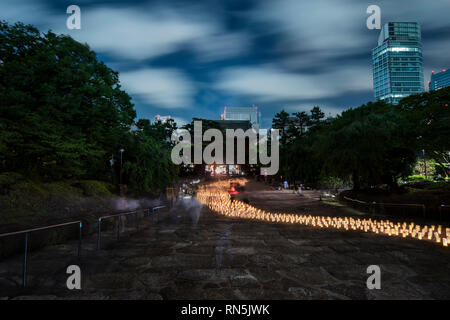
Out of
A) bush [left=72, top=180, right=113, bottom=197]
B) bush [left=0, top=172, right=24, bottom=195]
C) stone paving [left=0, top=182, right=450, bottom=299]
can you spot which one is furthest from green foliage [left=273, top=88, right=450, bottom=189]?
bush [left=0, top=172, right=24, bottom=195]

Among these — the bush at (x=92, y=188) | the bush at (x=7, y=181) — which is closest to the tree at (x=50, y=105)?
the bush at (x=92, y=188)

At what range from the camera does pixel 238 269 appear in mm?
4242

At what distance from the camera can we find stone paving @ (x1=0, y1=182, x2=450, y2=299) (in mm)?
3361

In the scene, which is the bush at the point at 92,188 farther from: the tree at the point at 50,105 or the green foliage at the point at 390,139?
the green foliage at the point at 390,139

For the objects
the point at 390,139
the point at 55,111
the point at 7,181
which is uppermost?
the point at 55,111

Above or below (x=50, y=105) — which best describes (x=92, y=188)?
below

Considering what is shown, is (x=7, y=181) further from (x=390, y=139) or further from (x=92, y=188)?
(x=390, y=139)

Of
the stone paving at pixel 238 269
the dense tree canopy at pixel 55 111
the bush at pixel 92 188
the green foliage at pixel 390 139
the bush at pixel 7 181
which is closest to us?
the stone paving at pixel 238 269

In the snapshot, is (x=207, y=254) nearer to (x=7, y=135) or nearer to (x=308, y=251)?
(x=308, y=251)

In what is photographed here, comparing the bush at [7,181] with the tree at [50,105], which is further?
the tree at [50,105]

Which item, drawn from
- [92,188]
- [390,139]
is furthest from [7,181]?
[390,139]

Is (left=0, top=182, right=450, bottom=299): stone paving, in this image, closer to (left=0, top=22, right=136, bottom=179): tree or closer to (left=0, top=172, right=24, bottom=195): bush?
(left=0, top=172, right=24, bottom=195): bush

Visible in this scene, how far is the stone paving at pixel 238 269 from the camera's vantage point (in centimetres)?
336
